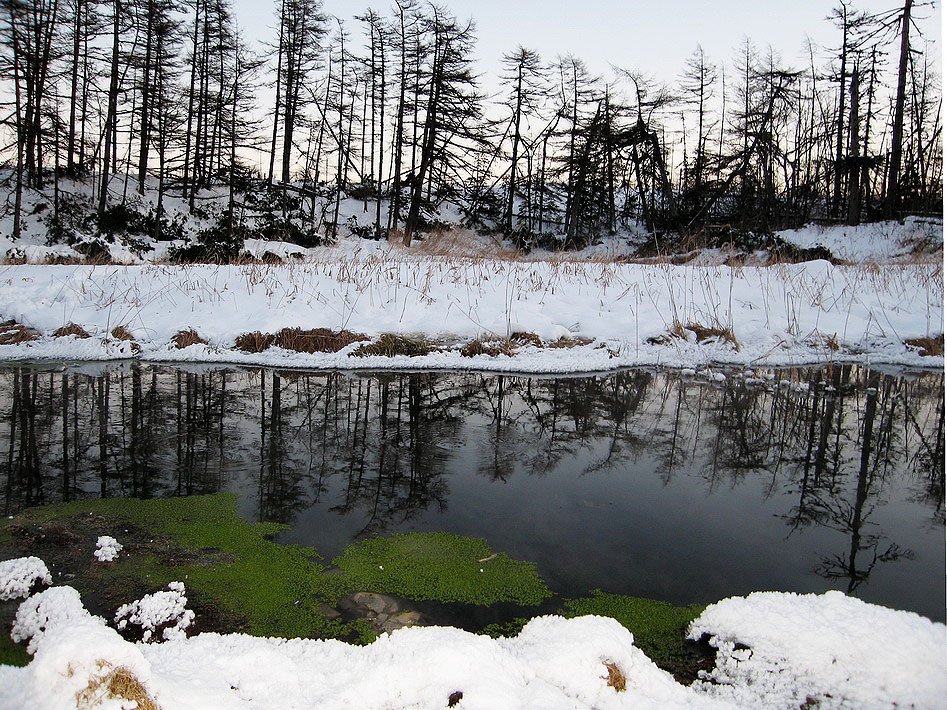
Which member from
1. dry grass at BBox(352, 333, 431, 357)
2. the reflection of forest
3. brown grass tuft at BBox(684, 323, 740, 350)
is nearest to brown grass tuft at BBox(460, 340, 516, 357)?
dry grass at BBox(352, 333, 431, 357)

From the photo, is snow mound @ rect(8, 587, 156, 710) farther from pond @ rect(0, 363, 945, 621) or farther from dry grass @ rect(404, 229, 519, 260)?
dry grass @ rect(404, 229, 519, 260)

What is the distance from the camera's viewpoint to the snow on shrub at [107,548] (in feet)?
7.01

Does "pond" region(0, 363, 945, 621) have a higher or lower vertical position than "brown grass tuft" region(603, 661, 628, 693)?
higher

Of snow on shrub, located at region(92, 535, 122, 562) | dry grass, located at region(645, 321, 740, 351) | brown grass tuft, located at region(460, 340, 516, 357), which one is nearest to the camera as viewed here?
snow on shrub, located at region(92, 535, 122, 562)

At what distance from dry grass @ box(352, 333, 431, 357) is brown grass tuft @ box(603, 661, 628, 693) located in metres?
4.71

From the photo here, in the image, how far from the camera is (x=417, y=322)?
6535mm

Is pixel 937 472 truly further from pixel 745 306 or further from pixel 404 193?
pixel 404 193

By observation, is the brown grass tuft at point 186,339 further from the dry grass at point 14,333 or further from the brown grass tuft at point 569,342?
the brown grass tuft at point 569,342

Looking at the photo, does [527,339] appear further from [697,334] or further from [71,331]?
[71,331]

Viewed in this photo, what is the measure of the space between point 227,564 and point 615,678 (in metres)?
1.42

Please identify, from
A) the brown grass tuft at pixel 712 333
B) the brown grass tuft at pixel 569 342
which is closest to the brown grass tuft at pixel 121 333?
the brown grass tuft at pixel 569 342

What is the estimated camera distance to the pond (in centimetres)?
226

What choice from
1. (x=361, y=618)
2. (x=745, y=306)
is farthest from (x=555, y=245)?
(x=361, y=618)

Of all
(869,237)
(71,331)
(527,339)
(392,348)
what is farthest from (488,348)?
(869,237)
